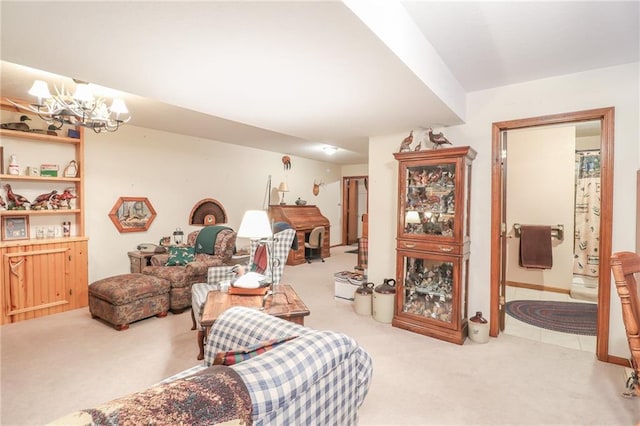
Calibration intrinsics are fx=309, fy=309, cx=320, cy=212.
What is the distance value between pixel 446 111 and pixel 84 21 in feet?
8.40

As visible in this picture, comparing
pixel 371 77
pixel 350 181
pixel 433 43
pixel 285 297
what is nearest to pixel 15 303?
pixel 285 297

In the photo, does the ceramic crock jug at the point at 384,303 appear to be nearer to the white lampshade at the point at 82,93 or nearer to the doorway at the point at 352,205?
the white lampshade at the point at 82,93

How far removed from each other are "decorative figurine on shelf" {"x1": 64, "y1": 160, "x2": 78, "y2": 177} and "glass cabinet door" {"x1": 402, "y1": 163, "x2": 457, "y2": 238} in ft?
12.8

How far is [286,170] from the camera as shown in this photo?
690 cm

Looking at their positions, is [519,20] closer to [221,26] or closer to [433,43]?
[433,43]

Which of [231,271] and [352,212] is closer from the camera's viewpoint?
[231,271]

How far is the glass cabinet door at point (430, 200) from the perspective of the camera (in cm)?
300

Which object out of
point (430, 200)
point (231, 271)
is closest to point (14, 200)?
point (231, 271)

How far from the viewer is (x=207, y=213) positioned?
17.5 ft

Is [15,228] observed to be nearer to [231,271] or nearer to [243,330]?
[231,271]

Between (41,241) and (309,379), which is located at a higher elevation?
(41,241)

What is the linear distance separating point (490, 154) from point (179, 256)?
12.2 ft

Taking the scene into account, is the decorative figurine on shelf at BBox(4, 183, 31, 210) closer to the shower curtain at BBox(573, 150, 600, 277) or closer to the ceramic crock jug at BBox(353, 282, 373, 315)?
the ceramic crock jug at BBox(353, 282, 373, 315)

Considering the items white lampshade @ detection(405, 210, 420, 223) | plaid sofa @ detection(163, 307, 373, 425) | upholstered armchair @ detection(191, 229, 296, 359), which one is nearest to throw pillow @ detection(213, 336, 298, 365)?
plaid sofa @ detection(163, 307, 373, 425)
